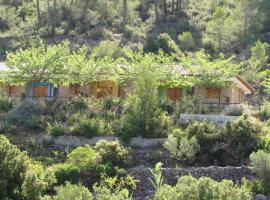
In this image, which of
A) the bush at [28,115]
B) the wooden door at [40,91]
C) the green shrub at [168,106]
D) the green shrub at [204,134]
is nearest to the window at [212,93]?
the green shrub at [168,106]

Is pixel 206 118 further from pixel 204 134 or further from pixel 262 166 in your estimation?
pixel 262 166

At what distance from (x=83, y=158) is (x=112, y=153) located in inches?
61.4

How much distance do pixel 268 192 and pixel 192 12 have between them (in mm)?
46837

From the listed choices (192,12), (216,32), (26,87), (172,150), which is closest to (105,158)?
(172,150)

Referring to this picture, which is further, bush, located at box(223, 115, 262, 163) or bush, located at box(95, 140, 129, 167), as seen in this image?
bush, located at box(223, 115, 262, 163)

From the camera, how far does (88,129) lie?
1249 inches

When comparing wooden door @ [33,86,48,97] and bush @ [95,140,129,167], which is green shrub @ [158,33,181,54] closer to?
wooden door @ [33,86,48,97]

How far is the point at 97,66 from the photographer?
3959 cm

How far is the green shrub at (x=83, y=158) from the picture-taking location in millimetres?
26484

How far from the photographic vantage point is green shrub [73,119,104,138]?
3161cm

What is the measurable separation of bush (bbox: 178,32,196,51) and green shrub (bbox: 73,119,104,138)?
1023 inches

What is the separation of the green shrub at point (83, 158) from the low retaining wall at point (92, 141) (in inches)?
168

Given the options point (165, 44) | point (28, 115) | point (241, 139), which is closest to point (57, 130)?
point (28, 115)

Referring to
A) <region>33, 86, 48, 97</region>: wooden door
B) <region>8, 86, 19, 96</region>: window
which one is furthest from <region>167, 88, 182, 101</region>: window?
<region>8, 86, 19, 96</region>: window
